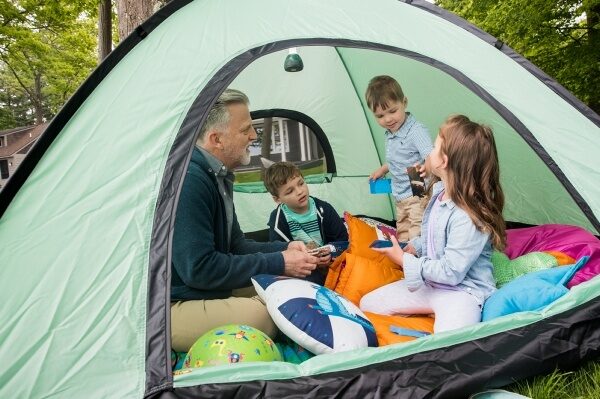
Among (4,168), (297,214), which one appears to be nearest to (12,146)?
(4,168)

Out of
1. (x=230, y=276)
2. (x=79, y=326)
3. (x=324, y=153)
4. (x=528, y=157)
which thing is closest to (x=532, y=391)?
(x=230, y=276)

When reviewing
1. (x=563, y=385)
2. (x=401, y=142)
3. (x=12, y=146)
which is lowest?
(x=12, y=146)

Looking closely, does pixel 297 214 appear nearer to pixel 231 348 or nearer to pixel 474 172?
pixel 474 172

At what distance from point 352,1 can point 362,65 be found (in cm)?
151

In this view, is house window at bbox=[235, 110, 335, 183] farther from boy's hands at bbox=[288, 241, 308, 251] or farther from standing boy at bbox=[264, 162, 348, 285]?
boy's hands at bbox=[288, 241, 308, 251]

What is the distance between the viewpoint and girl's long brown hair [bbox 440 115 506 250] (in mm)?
1852

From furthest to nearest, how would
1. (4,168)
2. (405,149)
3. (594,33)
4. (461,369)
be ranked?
(4,168) → (594,33) → (405,149) → (461,369)

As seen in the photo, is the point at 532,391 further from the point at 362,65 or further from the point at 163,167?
the point at 362,65

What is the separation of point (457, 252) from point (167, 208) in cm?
106

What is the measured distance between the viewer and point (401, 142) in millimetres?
3088

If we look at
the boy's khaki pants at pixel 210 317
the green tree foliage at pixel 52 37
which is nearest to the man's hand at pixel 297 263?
the boy's khaki pants at pixel 210 317

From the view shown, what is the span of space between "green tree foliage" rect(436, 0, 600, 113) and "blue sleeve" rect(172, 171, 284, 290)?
4577mm

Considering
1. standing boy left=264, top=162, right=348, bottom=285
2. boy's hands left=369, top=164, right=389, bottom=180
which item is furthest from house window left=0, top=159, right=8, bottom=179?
standing boy left=264, top=162, right=348, bottom=285

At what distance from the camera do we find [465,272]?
185 centimetres
